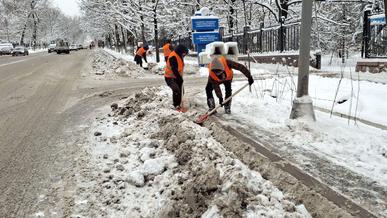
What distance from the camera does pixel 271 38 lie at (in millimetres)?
18453

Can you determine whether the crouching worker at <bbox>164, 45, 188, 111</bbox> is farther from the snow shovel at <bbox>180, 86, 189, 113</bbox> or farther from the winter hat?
the winter hat

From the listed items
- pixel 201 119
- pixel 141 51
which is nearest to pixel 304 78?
pixel 201 119

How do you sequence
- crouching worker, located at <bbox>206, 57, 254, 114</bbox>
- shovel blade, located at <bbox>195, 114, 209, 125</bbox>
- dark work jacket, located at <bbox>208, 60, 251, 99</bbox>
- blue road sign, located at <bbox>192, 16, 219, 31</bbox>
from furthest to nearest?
blue road sign, located at <bbox>192, 16, 219, 31</bbox> < crouching worker, located at <bbox>206, 57, 254, 114</bbox> < dark work jacket, located at <bbox>208, 60, 251, 99</bbox> < shovel blade, located at <bbox>195, 114, 209, 125</bbox>

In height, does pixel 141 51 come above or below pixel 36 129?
above

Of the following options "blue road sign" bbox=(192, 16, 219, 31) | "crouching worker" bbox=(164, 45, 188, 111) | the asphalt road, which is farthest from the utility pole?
"blue road sign" bbox=(192, 16, 219, 31)

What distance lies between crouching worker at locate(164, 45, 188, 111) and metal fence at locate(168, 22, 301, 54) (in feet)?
22.8

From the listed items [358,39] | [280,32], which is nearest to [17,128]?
[280,32]

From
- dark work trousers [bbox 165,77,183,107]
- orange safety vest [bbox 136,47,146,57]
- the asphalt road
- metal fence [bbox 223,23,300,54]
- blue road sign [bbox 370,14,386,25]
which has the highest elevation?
blue road sign [bbox 370,14,386,25]

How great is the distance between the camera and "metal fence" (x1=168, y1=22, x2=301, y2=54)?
54.7 ft

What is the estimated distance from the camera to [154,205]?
3943 mm

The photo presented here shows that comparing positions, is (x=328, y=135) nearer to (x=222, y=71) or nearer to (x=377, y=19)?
(x=222, y=71)

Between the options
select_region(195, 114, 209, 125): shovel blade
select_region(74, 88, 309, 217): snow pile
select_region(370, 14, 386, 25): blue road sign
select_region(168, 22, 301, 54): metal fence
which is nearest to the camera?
select_region(74, 88, 309, 217): snow pile

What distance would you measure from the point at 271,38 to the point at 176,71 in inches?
442

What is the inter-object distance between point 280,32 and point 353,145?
40.7ft
